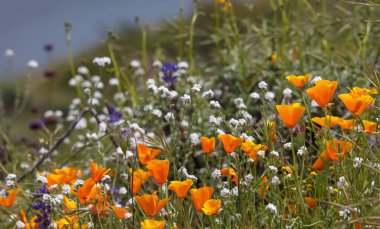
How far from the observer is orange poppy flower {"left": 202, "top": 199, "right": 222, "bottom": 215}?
1770 millimetres

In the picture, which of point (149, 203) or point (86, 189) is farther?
point (86, 189)

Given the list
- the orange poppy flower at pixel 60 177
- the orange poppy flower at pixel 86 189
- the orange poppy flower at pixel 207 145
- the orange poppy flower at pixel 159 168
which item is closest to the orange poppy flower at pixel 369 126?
the orange poppy flower at pixel 207 145

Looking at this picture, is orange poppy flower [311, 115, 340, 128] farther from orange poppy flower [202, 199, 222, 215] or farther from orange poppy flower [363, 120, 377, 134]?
orange poppy flower [202, 199, 222, 215]

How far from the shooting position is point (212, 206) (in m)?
1.78

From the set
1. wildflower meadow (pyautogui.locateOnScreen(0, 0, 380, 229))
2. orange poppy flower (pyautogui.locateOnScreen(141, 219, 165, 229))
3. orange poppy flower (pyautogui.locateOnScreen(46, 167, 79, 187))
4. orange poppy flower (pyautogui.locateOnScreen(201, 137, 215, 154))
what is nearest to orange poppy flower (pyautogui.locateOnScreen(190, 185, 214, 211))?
wildflower meadow (pyautogui.locateOnScreen(0, 0, 380, 229))

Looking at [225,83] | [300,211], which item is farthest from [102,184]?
[225,83]

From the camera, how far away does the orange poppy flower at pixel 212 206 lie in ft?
5.81

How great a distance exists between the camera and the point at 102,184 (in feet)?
6.85

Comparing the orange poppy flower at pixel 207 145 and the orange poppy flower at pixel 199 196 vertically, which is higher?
the orange poppy flower at pixel 207 145

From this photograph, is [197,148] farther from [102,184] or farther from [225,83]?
[102,184]

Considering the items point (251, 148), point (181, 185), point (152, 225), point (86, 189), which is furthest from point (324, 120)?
point (86, 189)

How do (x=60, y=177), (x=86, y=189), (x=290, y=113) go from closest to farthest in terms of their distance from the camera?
1. (x=290, y=113)
2. (x=86, y=189)
3. (x=60, y=177)

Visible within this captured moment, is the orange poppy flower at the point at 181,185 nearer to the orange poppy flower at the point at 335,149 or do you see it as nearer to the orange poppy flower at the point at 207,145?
the orange poppy flower at the point at 207,145

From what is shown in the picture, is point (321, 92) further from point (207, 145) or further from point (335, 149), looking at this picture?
point (207, 145)
